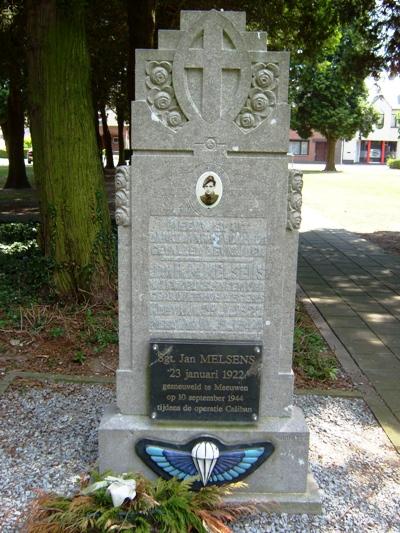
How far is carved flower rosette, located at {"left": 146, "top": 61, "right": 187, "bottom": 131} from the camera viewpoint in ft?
9.97

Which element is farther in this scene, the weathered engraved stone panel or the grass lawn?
the grass lawn

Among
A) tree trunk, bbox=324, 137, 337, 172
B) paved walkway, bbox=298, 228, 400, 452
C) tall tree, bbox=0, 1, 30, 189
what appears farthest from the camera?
tree trunk, bbox=324, 137, 337, 172

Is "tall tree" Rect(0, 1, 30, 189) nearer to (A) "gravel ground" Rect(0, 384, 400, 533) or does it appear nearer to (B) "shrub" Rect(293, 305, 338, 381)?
(B) "shrub" Rect(293, 305, 338, 381)

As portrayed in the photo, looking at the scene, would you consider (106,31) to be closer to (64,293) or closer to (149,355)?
(64,293)

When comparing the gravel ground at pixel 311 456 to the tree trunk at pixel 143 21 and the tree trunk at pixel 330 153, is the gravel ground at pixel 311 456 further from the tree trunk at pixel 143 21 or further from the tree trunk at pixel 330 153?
the tree trunk at pixel 330 153

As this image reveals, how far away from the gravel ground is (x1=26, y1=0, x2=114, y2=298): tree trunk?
1.89 m

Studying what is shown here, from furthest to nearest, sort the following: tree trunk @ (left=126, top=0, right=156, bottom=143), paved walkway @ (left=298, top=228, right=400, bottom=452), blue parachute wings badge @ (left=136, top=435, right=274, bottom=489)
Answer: tree trunk @ (left=126, top=0, right=156, bottom=143), paved walkway @ (left=298, top=228, right=400, bottom=452), blue parachute wings badge @ (left=136, top=435, right=274, bottom=489)

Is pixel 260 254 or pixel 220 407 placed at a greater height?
pixel 260 254

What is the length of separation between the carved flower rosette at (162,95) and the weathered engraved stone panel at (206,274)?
52 centimetres

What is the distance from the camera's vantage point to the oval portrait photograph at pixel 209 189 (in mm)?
3117

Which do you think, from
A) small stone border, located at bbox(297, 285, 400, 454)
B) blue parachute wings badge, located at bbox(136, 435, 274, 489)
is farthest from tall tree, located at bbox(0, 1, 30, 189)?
blue parachute wings badge, located at bbox(136, 435, 274, 489)

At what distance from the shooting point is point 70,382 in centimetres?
502

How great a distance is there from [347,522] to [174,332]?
4.56ft

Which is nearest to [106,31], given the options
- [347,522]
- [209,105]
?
[209,105]
